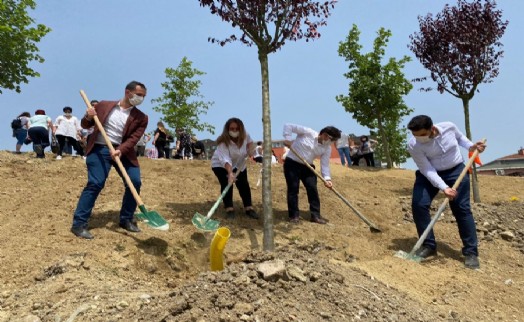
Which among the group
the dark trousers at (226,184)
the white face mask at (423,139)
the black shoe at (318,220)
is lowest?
the black shoe at (318,220)

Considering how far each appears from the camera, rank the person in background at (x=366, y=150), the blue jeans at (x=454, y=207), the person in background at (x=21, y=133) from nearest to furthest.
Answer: the blue jeans at (x=454, y=207) < the person in background at (x=21, y=133) < the person in background at (x=366, y=150)

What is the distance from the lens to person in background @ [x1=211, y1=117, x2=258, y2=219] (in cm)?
586

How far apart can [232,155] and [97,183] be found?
1880mm

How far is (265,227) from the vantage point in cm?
462

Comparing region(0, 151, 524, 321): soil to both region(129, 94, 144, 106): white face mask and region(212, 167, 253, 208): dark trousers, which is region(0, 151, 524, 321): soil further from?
region(129, 94, 144, 106): white face mask

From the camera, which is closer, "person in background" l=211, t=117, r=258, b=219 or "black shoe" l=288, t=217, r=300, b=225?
"person in background" l=211, t=117, r=258, b=219

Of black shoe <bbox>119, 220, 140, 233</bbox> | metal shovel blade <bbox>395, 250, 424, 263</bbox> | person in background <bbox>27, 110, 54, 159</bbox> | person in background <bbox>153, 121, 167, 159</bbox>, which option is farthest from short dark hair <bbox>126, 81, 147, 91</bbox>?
person in background <bbox>153, 121, 167, 159</bbox>

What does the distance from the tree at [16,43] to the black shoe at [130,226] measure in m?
9.25

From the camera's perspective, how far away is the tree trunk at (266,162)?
4.62 metres

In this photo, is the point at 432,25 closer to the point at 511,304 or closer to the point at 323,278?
the point at 511,304

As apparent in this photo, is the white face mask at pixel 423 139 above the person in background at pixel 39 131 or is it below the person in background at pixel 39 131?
below

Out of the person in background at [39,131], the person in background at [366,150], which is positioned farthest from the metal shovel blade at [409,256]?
the person in background at [366,150]

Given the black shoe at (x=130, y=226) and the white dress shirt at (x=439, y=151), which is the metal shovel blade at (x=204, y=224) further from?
the white dress shirt at (x=439, y=151)

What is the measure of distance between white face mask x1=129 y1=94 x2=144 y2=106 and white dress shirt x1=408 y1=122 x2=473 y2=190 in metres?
3.13
